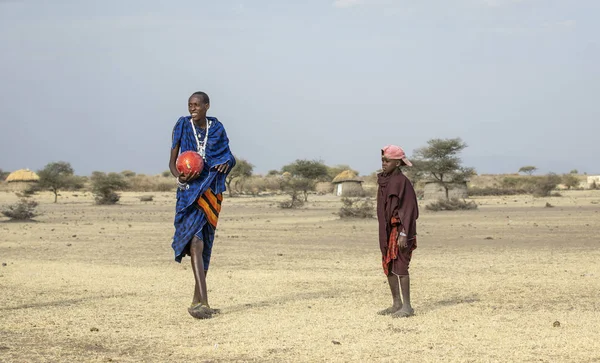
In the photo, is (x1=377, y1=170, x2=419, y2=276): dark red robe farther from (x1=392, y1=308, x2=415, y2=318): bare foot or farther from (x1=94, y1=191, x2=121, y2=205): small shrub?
(x1=94, y1=191, x2=121, y2=205): small shrub

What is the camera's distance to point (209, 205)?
8.96m

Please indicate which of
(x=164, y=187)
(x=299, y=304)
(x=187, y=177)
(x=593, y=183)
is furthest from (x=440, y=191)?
(x=187, y=177)

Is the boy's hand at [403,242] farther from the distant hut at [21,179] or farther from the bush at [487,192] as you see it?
the distant hut at [21,179]

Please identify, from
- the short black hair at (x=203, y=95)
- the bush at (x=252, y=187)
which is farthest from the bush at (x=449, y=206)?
the bush at (x=252, y=187)

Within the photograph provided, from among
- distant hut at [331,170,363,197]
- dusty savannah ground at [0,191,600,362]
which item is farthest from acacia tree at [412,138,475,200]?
dusty savannah ground at [0,191,600,362]

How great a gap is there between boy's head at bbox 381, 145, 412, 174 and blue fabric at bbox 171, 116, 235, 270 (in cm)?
173

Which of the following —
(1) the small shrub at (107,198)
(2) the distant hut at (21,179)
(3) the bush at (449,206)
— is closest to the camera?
(3) the bush at (449,206)

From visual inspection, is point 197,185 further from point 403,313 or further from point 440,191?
point 440,191

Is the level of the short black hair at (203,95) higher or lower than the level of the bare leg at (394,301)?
higher

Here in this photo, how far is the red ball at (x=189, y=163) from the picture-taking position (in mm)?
8711

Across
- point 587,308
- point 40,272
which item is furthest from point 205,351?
point 40,272

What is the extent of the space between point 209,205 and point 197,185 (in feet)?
0.86

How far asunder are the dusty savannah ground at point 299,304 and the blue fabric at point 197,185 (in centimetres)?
86

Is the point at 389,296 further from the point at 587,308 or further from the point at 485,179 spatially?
the point at 485,179
